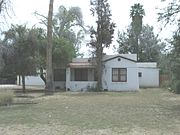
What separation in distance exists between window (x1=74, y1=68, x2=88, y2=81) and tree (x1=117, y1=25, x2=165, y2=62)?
1070 inches

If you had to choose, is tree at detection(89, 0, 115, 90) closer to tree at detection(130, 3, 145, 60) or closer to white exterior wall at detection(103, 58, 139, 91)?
white exterior wall at detection(103, 58, 139, 91)

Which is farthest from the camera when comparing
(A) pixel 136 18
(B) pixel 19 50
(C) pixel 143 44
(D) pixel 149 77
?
(A) pixel 136 18

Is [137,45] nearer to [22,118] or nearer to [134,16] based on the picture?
[134,16]

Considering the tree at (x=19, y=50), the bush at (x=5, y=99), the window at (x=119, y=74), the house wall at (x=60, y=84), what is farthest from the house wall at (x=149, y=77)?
the bush at (x=5, y=99)

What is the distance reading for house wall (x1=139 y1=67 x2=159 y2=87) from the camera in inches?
2261

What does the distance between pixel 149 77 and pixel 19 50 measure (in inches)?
921

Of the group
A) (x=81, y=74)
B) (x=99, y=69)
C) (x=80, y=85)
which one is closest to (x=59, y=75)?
(x=81, y=74)

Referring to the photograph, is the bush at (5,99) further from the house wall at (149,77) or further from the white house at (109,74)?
the house wall at (149,77)

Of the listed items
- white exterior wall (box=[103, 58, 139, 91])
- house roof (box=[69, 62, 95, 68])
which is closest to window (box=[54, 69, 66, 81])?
house roof (box=[69, 62, 95, 68])

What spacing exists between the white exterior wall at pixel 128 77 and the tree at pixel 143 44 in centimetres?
2764

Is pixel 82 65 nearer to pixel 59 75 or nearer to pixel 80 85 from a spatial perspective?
pixel 80 85

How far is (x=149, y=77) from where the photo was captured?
57.9 meters

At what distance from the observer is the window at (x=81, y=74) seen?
160 feet

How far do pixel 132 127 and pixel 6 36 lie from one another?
26724 millimetres
